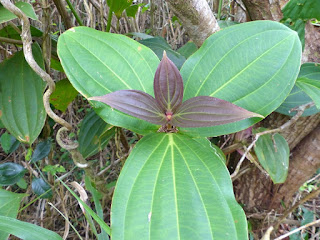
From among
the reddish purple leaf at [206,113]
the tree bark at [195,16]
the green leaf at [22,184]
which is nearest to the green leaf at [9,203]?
the green leaf at [22,184]

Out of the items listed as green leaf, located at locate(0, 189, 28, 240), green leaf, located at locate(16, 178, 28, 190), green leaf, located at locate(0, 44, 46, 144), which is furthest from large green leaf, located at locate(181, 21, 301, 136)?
green leaf, located at locate(16, 178, 28, 190)

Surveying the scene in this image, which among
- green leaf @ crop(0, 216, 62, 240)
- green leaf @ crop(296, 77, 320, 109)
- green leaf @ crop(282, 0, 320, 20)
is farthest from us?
green leaf @ crop(282, 0, 320, 20)

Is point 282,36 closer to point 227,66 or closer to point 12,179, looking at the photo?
point 227,66

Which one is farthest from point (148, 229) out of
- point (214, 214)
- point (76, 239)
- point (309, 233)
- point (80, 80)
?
point (309, 233)

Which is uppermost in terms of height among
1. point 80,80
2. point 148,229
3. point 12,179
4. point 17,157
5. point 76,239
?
point 80,80

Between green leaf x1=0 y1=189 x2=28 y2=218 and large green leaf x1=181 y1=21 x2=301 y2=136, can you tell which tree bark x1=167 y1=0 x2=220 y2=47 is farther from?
green leaf x1=0 y1=189 x2=28 y2=218

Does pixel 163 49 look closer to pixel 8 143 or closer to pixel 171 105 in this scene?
pixel 171 105
